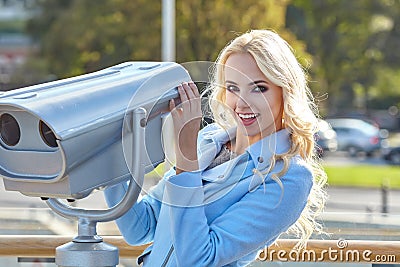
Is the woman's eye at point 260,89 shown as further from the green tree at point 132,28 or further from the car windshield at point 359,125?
the car windshield at point 359,125

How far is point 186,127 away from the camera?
7.40 ft

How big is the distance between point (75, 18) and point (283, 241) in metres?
25.9

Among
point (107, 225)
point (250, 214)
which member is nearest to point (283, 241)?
point (107, 225)

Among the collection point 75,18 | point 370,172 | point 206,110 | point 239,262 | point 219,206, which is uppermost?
point 206,110

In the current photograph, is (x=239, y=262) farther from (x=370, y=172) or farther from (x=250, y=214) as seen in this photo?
(x=370, y=172)

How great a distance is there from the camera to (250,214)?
236cm

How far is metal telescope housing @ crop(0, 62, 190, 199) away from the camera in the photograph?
6.84 feet

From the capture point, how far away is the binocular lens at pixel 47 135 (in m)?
2.13

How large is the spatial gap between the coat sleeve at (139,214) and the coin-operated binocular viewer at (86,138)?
19cm

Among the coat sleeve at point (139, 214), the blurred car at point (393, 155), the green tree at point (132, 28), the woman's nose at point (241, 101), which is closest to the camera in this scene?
the woman's nose at point (241, 101)

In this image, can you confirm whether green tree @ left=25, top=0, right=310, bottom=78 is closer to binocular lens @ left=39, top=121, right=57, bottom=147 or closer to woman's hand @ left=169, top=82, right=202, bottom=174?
woman's hand @ left=169, top=82, right=202, bottom=174

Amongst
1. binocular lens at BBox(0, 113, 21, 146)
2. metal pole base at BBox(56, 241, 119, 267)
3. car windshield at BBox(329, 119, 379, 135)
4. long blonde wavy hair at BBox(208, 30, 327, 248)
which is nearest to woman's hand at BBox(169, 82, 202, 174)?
long blonde wavy hair at BBox(208, 30, 327, 248)

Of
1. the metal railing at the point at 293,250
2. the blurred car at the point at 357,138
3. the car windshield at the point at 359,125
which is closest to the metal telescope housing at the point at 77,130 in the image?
the metal railing at the point at 293,250

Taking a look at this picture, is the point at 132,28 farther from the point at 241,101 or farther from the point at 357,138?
the point at 241,101
